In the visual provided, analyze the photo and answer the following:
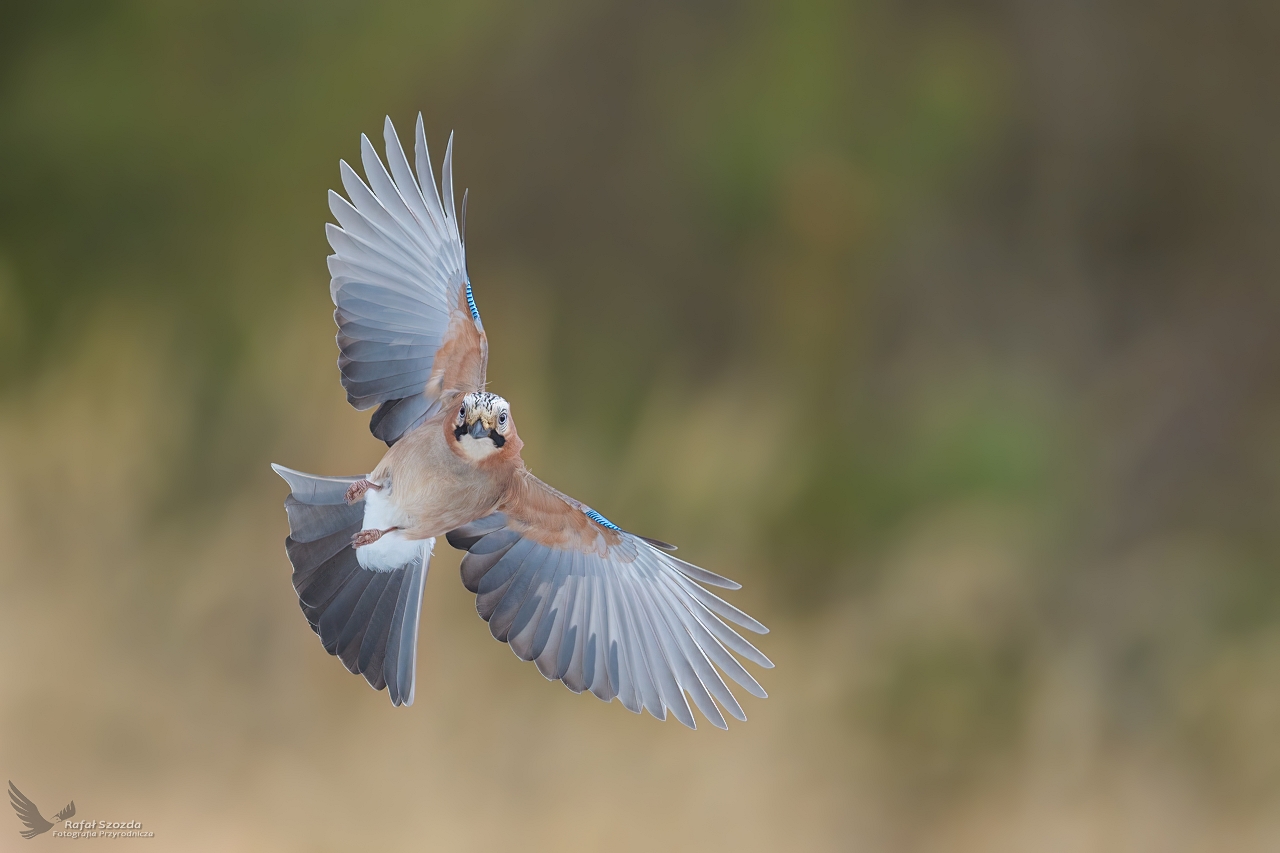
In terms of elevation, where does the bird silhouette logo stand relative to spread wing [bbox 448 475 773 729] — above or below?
below

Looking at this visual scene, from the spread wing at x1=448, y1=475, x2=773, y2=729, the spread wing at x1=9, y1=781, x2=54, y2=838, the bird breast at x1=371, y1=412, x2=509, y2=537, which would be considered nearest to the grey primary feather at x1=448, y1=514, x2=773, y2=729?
the spread wing at x1=448, y1=475, x2=773, y2=729

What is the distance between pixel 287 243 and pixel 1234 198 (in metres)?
1.91

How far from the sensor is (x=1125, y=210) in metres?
2.15

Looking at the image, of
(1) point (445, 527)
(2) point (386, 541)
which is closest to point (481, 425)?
(1) point (445, 527)

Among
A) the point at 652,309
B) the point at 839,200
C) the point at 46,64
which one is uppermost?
the point at 839,200

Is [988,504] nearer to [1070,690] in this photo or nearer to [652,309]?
[1070,690]

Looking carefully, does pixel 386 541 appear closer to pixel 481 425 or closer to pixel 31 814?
pixel 481 425

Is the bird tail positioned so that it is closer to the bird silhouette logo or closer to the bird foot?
the bird foot

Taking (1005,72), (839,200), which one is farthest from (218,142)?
(1005,72)

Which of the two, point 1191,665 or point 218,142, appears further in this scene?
point 1191,665

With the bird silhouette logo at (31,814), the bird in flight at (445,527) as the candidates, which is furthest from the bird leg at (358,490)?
the bird silhouette logo at (31,814)

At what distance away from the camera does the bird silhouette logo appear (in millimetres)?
1375

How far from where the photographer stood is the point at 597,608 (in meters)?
1.06

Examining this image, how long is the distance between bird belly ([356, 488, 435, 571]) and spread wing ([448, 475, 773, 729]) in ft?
0.14
